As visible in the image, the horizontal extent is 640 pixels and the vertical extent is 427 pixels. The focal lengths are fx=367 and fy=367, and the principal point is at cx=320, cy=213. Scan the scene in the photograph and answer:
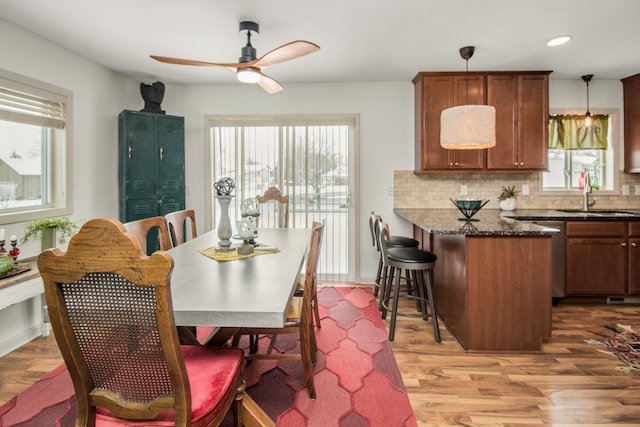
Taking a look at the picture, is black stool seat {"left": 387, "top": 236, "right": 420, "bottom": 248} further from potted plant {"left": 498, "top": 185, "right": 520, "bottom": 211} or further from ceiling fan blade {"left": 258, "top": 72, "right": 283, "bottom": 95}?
ceiling fan blade {"left": 258, "top": 72, "right": 283, "bottom": 95}

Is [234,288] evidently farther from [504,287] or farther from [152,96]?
[152,96]

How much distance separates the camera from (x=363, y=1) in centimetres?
244

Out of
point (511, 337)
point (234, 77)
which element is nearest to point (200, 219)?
point (234, 77)

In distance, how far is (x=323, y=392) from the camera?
2.07 meters

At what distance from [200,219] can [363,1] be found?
121 inches

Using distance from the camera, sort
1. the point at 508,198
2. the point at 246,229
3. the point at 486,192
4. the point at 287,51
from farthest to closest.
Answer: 1. the point at 486,192
2. the point at 508,198
3. the point at 287,51
4. the point at 246,229

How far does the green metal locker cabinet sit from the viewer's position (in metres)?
3.78

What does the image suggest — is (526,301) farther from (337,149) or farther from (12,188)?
(12,188)

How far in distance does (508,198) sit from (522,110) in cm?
95

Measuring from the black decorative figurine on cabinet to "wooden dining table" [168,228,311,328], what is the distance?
2.34 meters

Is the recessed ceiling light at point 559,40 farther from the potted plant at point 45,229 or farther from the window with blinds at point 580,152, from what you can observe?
the potted plant at point 45,229

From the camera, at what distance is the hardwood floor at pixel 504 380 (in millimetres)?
1878

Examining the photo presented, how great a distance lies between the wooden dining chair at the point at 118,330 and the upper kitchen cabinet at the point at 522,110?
3.87 metres

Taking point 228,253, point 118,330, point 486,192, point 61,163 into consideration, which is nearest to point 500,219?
point 486,192
